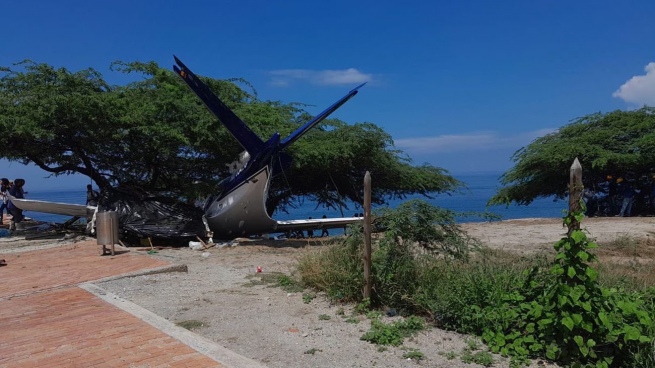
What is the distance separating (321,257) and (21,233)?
13.7 m

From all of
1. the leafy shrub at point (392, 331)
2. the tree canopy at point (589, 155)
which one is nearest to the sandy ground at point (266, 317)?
the leafy shrub at point (392, 331)

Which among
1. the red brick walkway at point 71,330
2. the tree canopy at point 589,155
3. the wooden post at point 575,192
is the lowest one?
the red brick walkway at point 71,330

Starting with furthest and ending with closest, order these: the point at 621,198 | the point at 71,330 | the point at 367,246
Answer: the point at 621,198 → the point at 367,246 → the point at 71,330

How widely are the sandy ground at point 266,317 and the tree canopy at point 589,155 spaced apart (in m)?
12.2

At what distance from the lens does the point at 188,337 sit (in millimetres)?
5281

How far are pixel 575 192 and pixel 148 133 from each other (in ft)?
41.1

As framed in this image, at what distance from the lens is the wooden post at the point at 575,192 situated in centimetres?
442

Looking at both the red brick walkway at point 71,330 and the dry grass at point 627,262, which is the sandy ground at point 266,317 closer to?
the red brick walkway at point 71,330

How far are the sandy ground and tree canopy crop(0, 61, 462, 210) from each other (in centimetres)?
525

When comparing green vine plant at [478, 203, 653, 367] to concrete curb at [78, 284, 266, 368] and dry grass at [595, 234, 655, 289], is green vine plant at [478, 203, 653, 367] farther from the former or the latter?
concrete curb at [78, 284, 266, 368]

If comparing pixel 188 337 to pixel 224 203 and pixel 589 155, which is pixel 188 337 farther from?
pixel 589 155

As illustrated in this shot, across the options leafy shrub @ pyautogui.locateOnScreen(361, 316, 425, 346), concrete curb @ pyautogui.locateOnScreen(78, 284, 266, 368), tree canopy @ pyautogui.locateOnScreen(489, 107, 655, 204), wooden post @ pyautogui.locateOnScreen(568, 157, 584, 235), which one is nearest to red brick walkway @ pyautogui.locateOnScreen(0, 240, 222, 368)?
concrete curb @ pyautogui.locateOnScreen(78, 284, 266, 368)

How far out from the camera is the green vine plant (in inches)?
170

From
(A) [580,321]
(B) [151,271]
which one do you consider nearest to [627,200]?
(A) [580,321]
